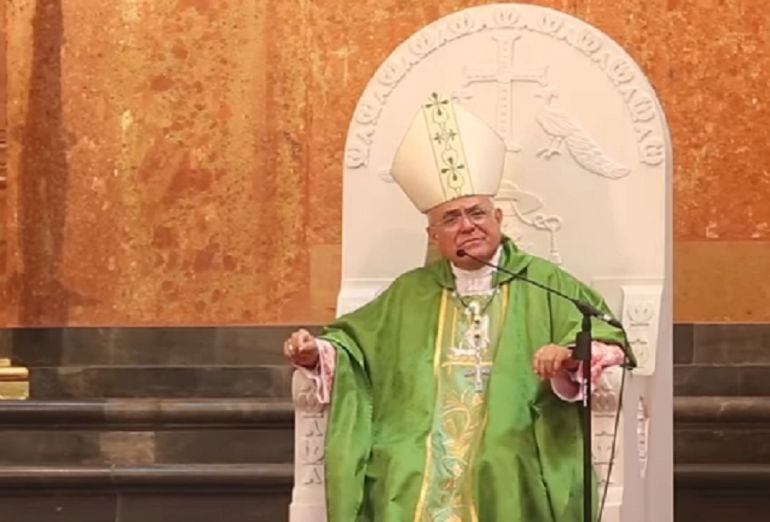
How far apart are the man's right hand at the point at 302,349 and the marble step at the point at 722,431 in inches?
74.3

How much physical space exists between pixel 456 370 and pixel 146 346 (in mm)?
2750

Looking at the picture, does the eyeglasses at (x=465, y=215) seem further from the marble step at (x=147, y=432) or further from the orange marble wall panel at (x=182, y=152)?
the orange marble wall panel at (x=182, y=152)

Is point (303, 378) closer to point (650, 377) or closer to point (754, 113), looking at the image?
point (650, 377)

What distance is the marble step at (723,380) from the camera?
6.41 metres

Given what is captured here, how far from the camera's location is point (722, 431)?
5.99 metres

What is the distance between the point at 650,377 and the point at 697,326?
219cm

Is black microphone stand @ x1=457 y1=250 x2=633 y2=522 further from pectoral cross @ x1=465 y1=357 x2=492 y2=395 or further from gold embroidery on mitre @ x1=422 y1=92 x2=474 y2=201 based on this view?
gold embroidery on mitre @ x1=422 y1=92 x2=474 y2=201

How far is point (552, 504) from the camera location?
431cm

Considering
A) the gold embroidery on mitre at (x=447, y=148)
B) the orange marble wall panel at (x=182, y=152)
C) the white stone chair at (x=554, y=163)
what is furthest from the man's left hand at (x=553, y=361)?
the orange marble wall panel at (x=182, y=152)

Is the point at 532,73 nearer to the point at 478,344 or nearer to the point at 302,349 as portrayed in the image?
the point at 478,344

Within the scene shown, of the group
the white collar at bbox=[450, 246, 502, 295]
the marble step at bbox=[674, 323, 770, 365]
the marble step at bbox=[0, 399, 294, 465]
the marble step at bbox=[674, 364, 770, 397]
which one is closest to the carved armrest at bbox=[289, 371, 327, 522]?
the white collar at bbox=[450, 246, 502, 295]

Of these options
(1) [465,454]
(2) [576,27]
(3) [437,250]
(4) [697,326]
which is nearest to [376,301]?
(3) [437,250]

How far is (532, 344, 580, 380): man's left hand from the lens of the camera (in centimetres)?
416

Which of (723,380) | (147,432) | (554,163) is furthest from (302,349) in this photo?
(723,380)
